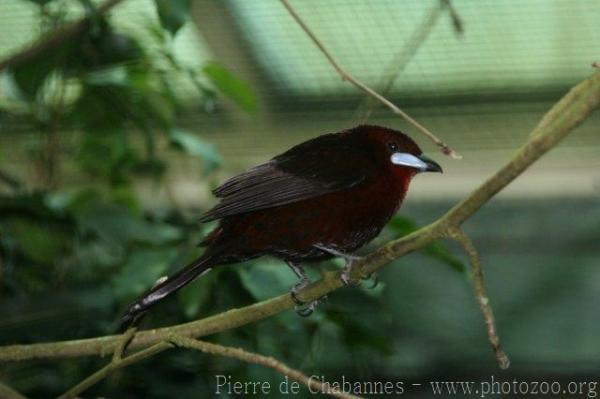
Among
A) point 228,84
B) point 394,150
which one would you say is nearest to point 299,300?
point 394,150

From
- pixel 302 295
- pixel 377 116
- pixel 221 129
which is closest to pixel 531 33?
pixel 377 116

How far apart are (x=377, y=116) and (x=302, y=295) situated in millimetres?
1735

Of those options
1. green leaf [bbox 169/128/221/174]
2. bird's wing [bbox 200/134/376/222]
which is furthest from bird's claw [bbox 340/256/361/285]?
green leaf [bbox 169/128/221/174]

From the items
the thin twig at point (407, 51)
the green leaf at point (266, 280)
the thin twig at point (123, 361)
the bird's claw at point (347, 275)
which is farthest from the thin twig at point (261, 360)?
the thin twig at point (407, 51)

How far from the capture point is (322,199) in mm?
1893

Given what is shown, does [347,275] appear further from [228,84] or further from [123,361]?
[228,84]

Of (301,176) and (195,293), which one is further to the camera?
(195,293)

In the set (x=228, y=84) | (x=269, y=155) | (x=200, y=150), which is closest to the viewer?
(x=228, y=84)

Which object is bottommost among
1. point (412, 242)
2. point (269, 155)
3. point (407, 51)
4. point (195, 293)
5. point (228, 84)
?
point (269, 155)

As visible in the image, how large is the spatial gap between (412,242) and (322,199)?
326 mm

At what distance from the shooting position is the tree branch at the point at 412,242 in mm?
1413

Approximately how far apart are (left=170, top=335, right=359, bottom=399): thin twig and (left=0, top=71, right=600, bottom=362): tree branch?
9 cm

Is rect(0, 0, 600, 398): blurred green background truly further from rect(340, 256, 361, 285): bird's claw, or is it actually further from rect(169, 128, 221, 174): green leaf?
rect(340, 256, 361, 285): bird's claw

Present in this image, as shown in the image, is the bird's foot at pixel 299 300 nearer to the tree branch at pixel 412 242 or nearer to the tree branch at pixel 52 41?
the tree branch at pixel 412 242
